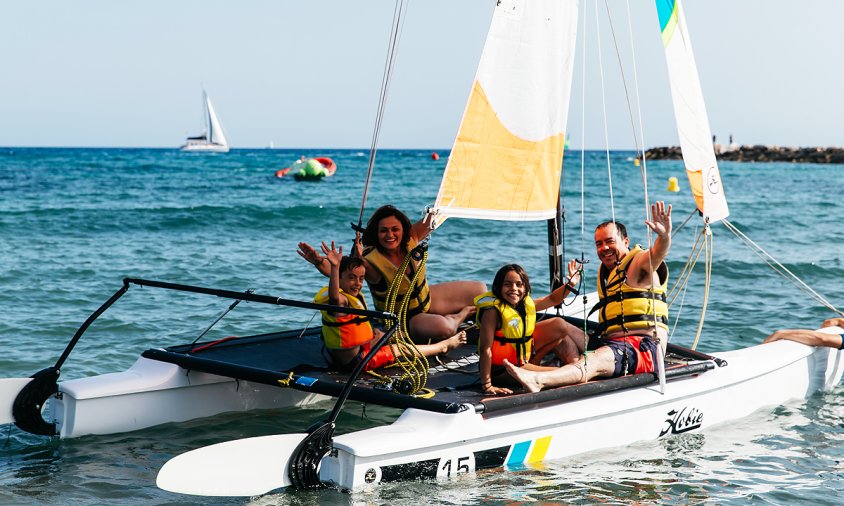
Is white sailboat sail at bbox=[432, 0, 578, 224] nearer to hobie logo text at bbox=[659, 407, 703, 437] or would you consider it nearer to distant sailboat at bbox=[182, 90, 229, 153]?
hobie logo text at bbox=[659, 407, 703, 437]

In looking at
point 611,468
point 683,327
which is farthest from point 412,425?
point 683,327

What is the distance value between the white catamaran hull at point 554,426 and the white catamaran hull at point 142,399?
63.2 inches

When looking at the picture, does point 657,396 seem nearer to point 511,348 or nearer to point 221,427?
point 511,348

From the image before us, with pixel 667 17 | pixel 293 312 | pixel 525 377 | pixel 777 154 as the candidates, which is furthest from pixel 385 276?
pixel 777 154

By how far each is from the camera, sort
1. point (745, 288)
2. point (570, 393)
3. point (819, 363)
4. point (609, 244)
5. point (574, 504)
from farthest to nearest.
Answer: point (745, 288), point (819, 363), point (609, 244), point (570, 393), point (574, 504)

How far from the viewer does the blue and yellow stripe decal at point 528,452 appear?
5.13 meters

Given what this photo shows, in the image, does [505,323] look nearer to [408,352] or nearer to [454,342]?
[408,352]

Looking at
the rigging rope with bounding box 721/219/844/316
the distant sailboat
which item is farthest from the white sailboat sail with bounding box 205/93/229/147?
the rigging rope with bounding box 721/219/844/316

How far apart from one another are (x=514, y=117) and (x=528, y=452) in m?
2.44

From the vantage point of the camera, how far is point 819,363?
7.19 m

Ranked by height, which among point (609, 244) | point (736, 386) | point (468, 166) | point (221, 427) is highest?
point (468, 166)

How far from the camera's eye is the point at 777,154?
6769cm

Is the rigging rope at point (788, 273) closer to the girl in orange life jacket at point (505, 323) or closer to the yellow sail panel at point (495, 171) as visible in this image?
the yellow sail panel at point (495, 171)

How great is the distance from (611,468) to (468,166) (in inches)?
88.7
